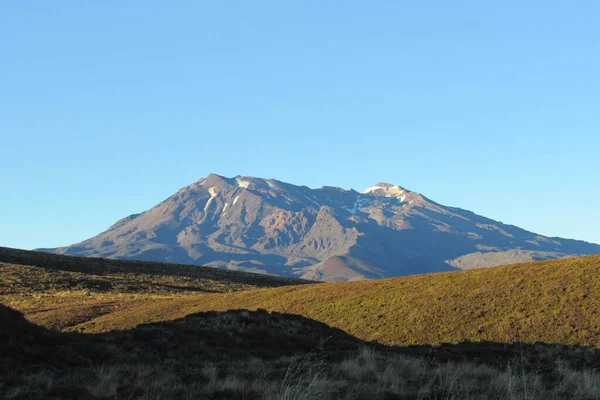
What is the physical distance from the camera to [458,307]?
4316 centimetres

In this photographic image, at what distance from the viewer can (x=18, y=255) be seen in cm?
10731

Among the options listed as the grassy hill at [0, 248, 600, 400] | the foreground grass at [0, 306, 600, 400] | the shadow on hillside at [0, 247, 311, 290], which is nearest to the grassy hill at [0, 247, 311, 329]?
the shadow on hillside at [0, 247, 311, 290]

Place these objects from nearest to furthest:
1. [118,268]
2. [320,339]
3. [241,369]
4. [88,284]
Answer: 1. [241,369]
2. [320,339]
3. [88,284]
4. [118,268]

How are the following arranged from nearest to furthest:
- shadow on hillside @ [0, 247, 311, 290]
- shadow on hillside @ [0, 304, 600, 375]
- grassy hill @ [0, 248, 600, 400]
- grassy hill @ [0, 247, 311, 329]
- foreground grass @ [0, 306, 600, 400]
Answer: foreground grass @ [0, 306, 600, 400], grassy hill @ [0, 248, 600, 400], shadow on hillside @ [0, 304, 600, 375], grassy hill @ [0, 247, 311, 329], shadow on hillside @ [0, 247, 311, 290]

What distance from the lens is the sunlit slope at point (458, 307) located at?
122 ft

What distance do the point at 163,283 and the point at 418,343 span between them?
6195 cm

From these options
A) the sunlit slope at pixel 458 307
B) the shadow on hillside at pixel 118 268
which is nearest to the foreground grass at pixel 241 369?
the sunlit slope at pixel 458 307

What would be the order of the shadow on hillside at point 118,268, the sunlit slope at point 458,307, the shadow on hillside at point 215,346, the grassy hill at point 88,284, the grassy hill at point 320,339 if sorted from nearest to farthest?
the grassy hill at point 320,339
the shadow on hillside at point 215,346
the sunlit slope at point 458,307
the grassy hill at point 88,284
the shadow on hillside at point 118,268

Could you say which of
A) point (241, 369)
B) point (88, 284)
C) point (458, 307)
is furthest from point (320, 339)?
point (88, 284)

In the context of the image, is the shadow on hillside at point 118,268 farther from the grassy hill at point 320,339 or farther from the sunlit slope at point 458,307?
the sunlit slope at point 458,307

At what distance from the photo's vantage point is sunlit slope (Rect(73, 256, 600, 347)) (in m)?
37.1

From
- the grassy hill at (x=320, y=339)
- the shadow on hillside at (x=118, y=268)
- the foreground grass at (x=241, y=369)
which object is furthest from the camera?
the shadow on hillside at (x=118, y=268)

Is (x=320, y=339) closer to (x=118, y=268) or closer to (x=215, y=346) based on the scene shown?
Result: (x=215, y=346)

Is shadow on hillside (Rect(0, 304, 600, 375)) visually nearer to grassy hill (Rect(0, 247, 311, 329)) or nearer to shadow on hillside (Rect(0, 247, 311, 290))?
grassy hill (Rect(0, 247, 311, 329))
